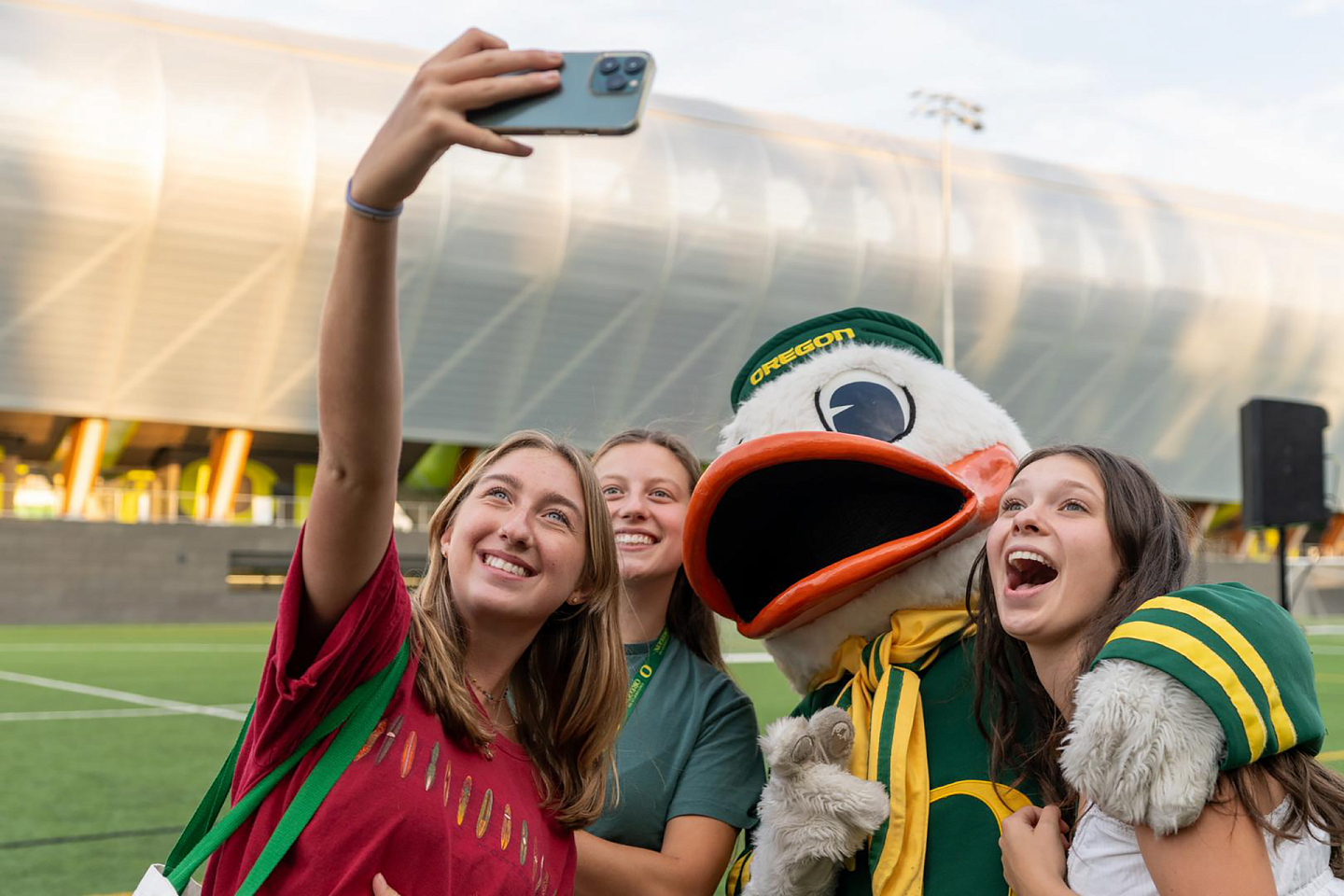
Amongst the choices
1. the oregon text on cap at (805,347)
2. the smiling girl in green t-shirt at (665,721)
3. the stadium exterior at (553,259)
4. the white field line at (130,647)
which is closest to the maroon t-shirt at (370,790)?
the smiling girl in green t-shirt at (665,721)

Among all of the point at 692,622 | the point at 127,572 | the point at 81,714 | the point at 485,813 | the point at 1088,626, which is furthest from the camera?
the point at 127,572

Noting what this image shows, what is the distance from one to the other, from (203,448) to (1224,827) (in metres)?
33.8

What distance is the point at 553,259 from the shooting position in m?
28.8

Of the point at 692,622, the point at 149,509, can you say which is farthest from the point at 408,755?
the point at 149,509

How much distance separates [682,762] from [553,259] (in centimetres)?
2646

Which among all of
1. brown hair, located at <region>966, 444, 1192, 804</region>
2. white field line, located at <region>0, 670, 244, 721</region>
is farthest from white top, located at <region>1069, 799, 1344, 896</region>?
white field line, located at <region>0, 670, 244, 721</region>

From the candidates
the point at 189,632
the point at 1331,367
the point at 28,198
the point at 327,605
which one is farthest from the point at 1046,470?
the point at 1331,367

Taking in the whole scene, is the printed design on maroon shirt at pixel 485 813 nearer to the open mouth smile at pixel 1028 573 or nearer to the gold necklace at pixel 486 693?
the gold necklace at pixel 486 693

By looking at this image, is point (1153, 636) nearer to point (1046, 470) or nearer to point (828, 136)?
point (1046, 470)

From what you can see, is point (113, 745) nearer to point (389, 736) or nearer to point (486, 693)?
point (486, 693)

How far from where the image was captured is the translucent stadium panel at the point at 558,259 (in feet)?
83.0

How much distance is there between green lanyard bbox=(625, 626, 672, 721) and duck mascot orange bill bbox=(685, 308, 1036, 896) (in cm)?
27

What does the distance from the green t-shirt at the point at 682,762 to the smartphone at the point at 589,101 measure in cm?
171

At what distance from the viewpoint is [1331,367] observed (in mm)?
39156
